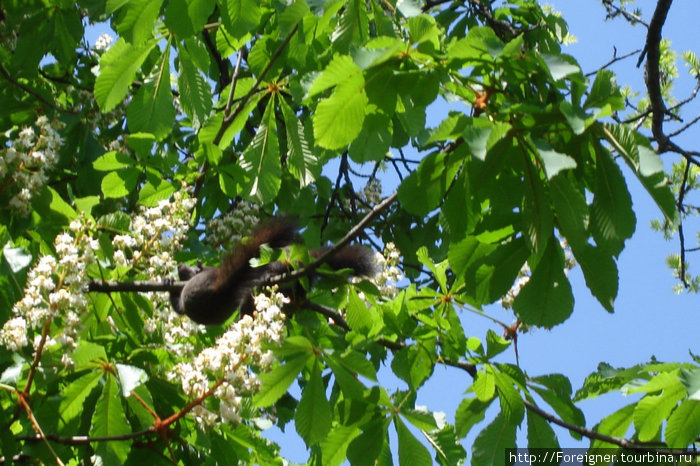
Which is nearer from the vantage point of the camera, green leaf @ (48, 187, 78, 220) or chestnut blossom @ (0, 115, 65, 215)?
chestnut blossom @ (0, 115, 65, 215)

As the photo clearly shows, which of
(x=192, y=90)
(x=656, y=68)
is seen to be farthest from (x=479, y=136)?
(x=656, y=68)

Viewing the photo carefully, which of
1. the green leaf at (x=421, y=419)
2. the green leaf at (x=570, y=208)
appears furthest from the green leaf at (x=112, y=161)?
the green leaf at (x=570, y=208)

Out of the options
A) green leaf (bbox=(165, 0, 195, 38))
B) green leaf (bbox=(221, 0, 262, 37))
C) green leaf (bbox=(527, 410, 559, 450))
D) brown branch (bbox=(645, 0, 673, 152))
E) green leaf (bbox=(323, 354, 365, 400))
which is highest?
brown branch (bbox=(645, 0, 673, 152))

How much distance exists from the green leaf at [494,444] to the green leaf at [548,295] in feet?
1.43

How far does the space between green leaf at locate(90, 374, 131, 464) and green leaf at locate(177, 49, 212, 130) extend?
88 cm

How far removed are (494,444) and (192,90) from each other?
4.43ft

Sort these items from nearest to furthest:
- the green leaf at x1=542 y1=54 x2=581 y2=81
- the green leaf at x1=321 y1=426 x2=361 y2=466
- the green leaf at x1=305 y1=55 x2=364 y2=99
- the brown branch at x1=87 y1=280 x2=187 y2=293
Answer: the green leaf at x1=542 y1=54 x2=581 y2=81, the green leaf at x1=305 y1=55 x2=364 y2=99, the green leaf at x1=321 y1=426 x2=361 y2=466, the brown branch at x1=87 y1=280 x2=187 y2=293

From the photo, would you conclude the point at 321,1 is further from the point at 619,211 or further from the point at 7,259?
the point at 7,259

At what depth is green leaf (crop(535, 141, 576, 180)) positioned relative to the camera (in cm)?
132

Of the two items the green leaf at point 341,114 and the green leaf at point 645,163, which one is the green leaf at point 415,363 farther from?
the green leaf at point 645,163

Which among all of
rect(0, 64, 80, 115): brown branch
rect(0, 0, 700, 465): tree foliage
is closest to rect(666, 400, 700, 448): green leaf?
rect(0, 0, 700, 465): tree foliage

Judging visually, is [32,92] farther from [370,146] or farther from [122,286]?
[370,146]

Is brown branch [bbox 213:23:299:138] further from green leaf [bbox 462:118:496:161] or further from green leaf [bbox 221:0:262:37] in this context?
green leaf [bbox 462:118:496:161]

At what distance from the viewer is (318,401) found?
1973mm
